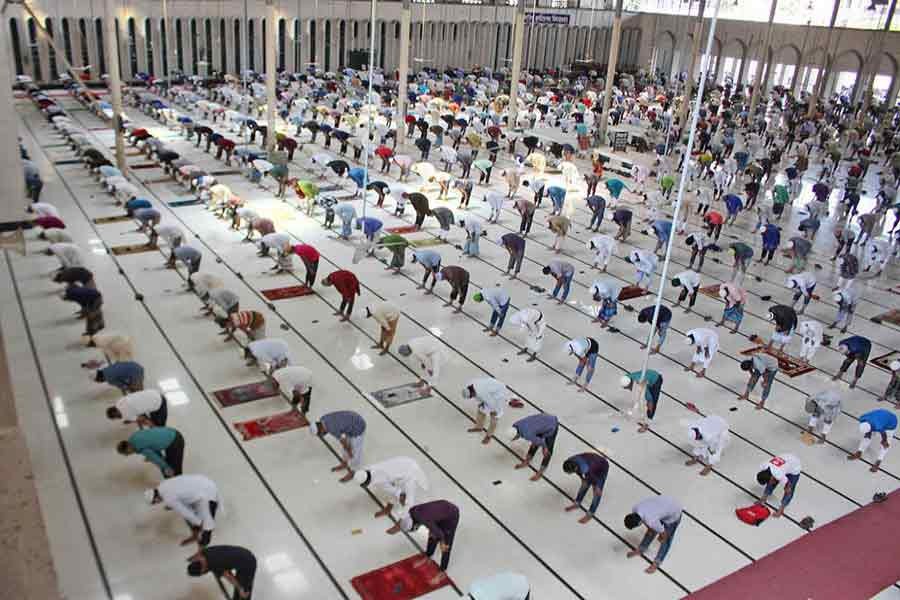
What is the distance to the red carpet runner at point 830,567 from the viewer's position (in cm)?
748

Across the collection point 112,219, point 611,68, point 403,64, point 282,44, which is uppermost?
point 611,68

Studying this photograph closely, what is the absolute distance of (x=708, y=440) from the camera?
8992 millimetres

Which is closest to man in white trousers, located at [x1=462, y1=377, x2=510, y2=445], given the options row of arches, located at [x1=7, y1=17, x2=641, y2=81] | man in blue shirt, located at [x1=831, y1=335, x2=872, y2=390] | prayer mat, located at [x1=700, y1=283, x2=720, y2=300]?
man in blue shirt, located at [x1=831, y1=335, x2=872, y2=390]

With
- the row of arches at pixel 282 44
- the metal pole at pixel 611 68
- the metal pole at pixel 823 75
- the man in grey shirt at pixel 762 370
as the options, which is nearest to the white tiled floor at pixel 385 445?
the man in grey shirt at pixel 762 370

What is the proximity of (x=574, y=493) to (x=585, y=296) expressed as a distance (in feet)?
20.0

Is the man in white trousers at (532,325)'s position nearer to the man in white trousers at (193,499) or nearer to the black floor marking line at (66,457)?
the man in white trousers at (193,499)

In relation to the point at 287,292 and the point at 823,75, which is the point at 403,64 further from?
the point at 823,75

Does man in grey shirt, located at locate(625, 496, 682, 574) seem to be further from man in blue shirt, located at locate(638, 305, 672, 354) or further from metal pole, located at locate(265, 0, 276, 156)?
metal pole, located at locate(265, 0, 276, 156)

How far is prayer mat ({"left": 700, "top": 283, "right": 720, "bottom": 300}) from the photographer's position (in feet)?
48.7

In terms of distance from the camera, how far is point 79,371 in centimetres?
1050

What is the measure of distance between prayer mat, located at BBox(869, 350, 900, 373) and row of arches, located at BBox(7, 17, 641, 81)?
21.7 meters

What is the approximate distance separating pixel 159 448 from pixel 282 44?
33.5 metres

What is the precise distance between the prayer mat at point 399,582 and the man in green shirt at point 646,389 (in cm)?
365

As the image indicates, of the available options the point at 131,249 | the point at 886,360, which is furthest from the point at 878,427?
the point at 131,249
